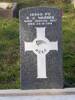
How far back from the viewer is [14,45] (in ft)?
33.0

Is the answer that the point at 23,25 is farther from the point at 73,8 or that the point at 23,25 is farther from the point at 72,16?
the point at 73,8

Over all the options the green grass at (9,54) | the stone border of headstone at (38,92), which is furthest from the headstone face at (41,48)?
the green grass at (9,54)

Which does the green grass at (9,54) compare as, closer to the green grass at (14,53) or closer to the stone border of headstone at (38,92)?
the green grass at (14,53)

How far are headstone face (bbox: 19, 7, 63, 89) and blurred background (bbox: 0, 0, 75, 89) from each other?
43 cm

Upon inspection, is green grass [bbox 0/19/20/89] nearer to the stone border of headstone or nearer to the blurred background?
the blurred background

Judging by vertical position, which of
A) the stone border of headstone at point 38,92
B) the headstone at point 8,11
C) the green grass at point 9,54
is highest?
the headstone at point 8,11

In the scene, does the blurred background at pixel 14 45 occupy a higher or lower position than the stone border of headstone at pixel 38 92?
higher

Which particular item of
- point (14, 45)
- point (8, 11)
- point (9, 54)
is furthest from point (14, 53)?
point (8, 11)

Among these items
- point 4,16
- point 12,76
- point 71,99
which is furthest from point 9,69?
point 4,16

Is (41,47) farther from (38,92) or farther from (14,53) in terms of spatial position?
(14,53)

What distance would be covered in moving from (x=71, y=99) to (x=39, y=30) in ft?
3.51

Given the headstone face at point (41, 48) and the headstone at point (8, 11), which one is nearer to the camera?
the headstone face at point (41, 48)

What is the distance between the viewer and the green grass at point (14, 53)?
8.43 metres

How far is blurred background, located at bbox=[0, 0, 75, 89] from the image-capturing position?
334 inches
